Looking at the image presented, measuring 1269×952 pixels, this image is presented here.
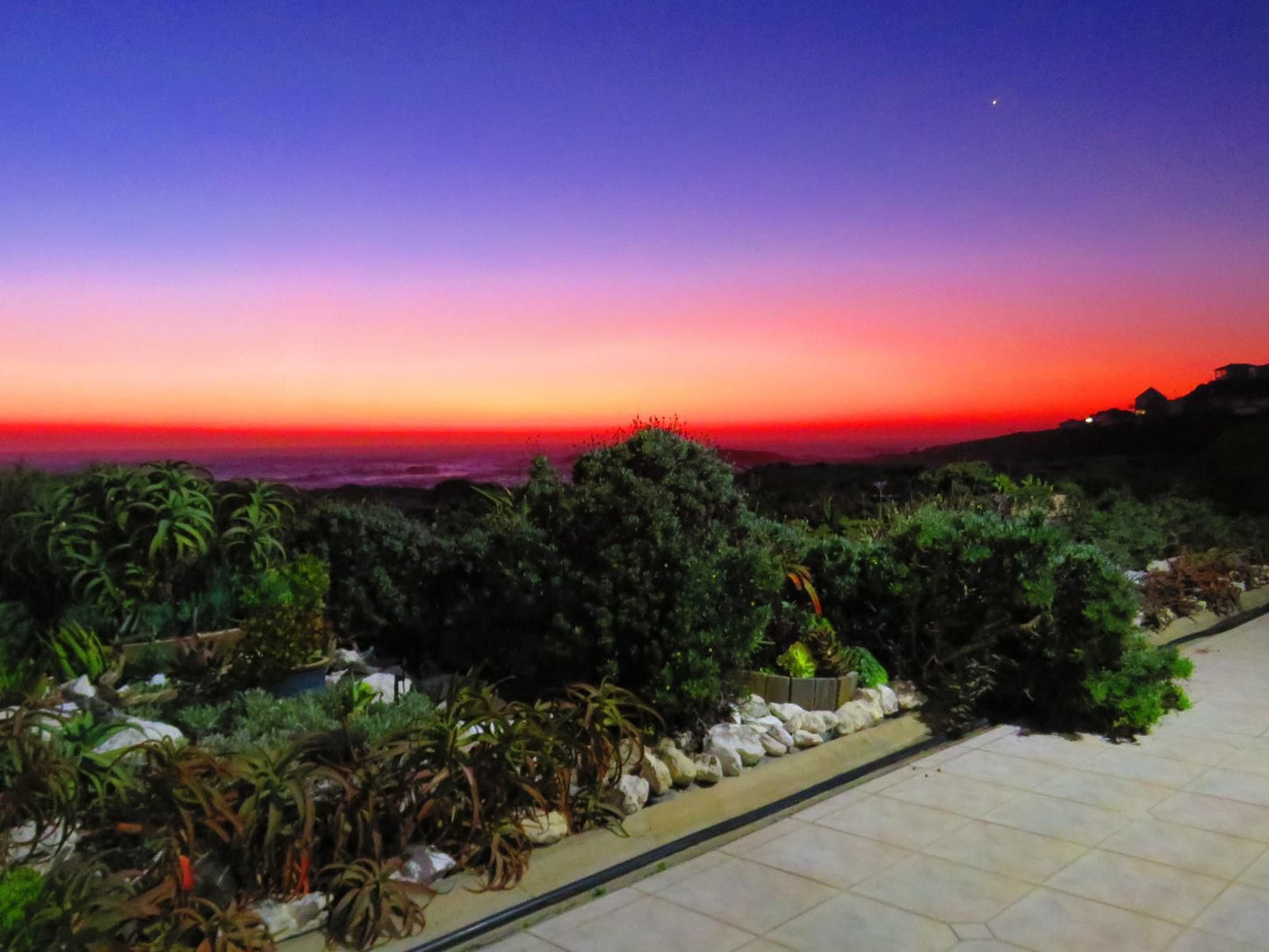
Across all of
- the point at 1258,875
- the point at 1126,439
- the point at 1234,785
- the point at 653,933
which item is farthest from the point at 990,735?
the point at 1126,439

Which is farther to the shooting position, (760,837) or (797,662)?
(797,662)

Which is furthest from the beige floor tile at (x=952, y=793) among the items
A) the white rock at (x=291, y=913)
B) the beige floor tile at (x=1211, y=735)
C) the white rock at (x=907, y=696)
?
the white rock at (x=291, y=913)

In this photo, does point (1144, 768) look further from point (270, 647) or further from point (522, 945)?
point (270, 647)

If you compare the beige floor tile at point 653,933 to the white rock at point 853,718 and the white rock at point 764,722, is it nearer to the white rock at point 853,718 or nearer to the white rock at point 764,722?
the white rock at point 764,722

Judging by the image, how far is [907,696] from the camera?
23.2ft

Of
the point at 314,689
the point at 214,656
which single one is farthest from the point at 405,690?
the point at 214,656

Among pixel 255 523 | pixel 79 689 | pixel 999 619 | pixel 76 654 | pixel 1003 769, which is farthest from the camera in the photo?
pixel 999 619

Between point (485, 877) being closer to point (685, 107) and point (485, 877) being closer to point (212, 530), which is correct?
point (212, 530)

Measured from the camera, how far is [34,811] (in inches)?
155

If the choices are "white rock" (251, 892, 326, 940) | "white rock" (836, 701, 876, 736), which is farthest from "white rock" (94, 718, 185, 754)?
"white rock" (836, 701, 876, 736)

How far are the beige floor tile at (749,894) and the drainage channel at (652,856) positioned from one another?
0.27m

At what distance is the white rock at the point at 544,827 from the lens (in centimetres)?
451

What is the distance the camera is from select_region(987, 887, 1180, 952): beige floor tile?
3.86 m

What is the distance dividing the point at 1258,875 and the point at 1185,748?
2.05 metres
